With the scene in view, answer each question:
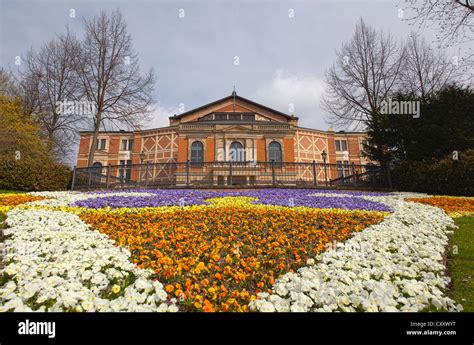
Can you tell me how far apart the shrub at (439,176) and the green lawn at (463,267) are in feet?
23.8

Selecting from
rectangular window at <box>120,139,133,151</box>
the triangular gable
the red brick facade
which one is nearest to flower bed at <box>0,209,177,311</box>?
the red brick facade

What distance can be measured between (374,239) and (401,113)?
1436 centimetres

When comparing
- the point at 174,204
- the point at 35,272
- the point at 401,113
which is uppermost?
→ the point at 401,113

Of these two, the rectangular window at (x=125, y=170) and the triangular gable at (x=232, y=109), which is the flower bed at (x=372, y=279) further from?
the triangular gable at (x=232, y=109)

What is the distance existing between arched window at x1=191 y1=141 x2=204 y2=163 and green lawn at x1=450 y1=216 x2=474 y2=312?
1114 inches

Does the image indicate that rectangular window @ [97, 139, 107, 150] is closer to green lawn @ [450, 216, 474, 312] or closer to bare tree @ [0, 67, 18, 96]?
bare tree @ [0, 67, 18, 96]

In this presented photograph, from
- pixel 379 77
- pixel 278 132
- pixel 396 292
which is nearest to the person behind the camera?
pixel 396 292

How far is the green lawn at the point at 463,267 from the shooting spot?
2910 millimetres

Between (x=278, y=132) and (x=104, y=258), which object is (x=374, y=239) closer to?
(x=104, y=258)

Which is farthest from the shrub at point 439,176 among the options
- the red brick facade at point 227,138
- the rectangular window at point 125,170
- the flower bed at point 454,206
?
the red brick facade at point 227,138

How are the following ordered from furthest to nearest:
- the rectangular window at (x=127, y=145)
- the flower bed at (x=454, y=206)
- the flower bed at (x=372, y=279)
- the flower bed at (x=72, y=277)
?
the rectangular window at (x=127, y=145) → the flower bed at (x=454, y=206) → the flower bed at (x=372, y=279) → the flower bed at (x=72, y=277)

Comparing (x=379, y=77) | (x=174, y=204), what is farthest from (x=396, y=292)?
(x=379, y=77)
